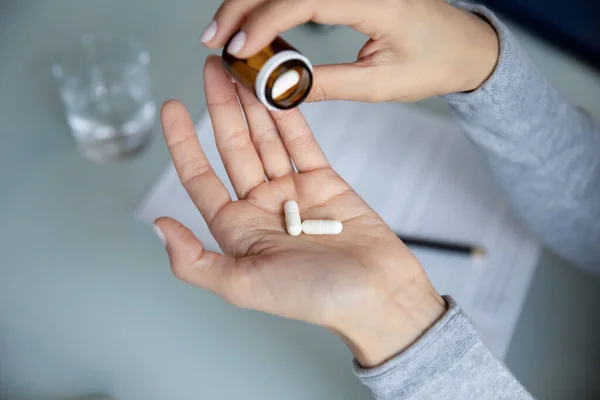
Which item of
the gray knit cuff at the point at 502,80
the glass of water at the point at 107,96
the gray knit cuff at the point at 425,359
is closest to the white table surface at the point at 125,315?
the glass of water at the point at 107,96

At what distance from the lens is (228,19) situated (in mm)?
651

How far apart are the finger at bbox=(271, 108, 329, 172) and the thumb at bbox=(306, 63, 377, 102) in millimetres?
74

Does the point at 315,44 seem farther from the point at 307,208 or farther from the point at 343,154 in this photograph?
the point at 307,208

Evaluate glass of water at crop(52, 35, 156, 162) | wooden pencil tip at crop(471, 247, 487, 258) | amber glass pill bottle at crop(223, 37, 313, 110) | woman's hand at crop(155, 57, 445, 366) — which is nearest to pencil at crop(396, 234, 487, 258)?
wooden pencil tip at crop(471, 247, 487, 258)

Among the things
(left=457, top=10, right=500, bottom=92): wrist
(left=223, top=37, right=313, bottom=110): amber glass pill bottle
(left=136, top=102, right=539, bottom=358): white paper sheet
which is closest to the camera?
(left=223, top=37, right=313, bottom=110): amber glass pill bottle

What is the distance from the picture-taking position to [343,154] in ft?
3.10

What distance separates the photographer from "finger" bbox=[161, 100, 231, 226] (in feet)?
2.30

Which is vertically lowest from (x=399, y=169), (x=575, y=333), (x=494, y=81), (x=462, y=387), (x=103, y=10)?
(x=575, y=333)

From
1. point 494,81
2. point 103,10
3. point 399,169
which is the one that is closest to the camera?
point 494,81

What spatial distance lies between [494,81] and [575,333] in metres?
0.37

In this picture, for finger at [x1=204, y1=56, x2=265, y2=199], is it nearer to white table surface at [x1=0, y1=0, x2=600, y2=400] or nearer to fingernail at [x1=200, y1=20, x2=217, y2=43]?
fingernail at [x1=200, y1=20, x2=217, y2=43]

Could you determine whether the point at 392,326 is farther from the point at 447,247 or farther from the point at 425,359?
the point at 447,247

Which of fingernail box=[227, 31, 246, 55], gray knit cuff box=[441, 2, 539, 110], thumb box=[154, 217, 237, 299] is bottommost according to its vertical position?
thumb box=[154, 217, 237, 299]

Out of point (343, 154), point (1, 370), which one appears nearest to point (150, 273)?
point (1, 370)
